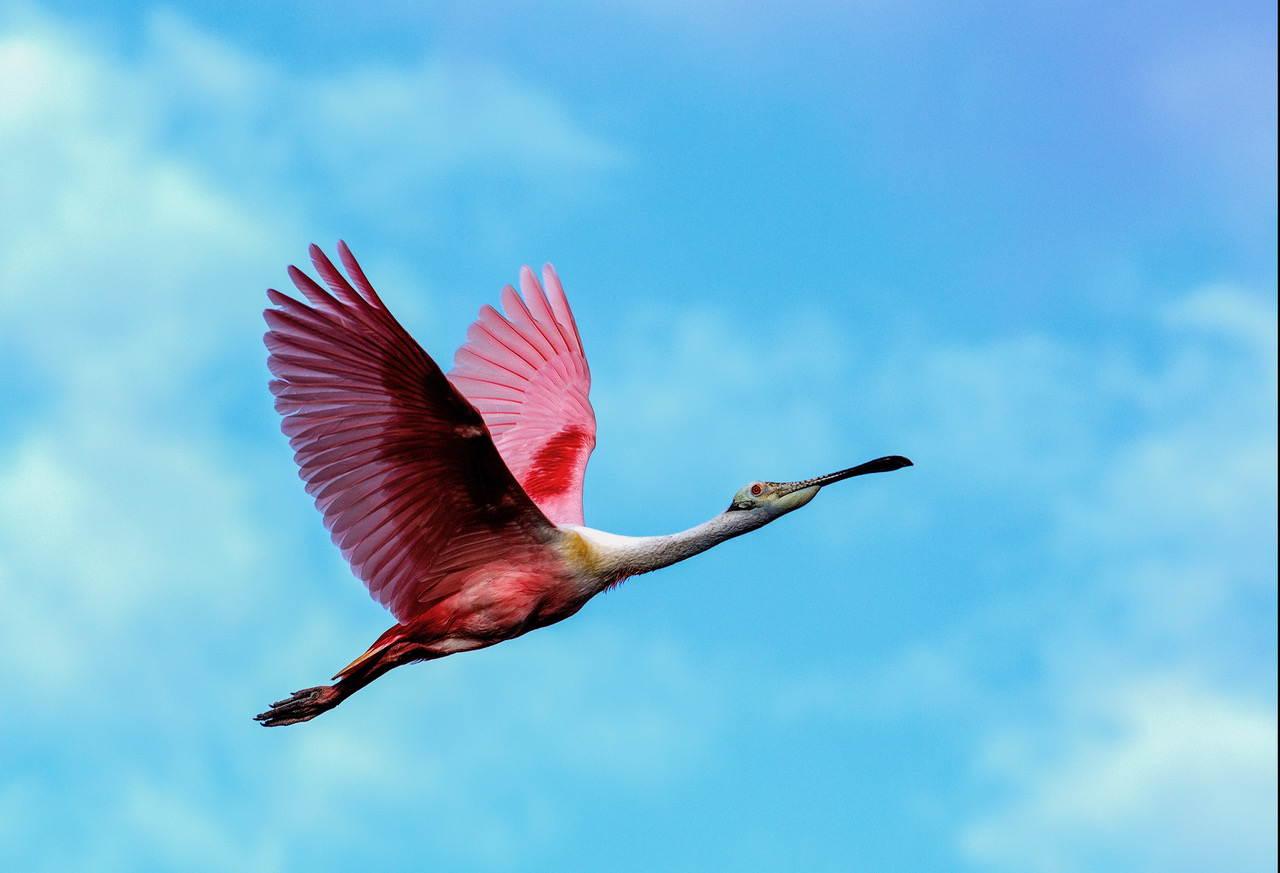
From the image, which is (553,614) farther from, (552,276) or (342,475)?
(552,276)

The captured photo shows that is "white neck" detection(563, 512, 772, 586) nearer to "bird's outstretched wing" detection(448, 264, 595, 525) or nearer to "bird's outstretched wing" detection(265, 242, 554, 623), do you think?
"bird's outstretched wing" detection(265, 242, 554, 623)

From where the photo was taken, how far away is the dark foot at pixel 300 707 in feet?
28.8

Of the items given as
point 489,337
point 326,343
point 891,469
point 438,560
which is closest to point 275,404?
point 326,343

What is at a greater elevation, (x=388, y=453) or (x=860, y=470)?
(x=860, y=470)

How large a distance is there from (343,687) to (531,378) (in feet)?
10.0

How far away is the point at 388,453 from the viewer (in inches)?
337

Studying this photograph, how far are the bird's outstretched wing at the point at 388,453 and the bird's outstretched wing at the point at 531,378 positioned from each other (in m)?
1.86

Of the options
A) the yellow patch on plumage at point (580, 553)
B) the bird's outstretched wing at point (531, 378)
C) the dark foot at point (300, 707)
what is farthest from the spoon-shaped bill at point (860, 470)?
the dark foot at point (300, 707)

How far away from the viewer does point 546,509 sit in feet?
33.4

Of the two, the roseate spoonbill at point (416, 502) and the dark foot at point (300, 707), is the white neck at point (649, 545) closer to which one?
the roseate spoonbill at point (416, 502)

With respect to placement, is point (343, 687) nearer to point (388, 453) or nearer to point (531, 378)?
point (388, 453)

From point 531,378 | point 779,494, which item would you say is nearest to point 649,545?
point 779,494

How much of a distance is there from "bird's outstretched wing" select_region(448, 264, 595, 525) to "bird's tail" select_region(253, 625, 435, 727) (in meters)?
2.09

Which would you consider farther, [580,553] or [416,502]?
[580,553]
